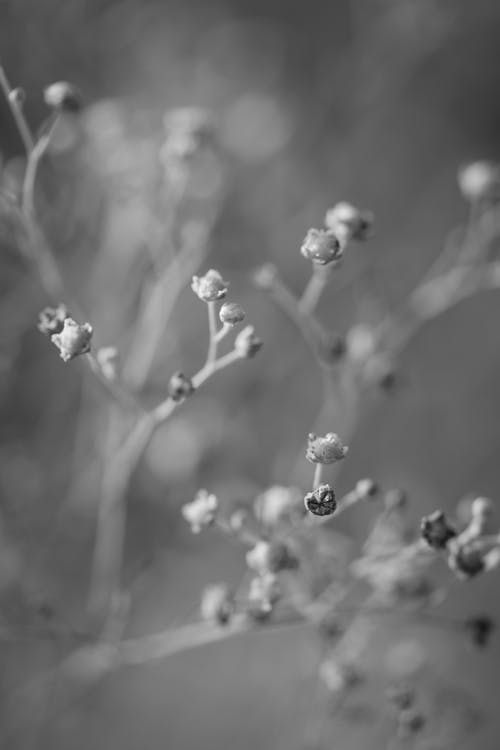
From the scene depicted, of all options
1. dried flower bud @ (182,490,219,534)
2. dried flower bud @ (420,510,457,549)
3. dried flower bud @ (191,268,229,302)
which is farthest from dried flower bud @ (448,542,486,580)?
dried flower bud @ (191,268,229,302)

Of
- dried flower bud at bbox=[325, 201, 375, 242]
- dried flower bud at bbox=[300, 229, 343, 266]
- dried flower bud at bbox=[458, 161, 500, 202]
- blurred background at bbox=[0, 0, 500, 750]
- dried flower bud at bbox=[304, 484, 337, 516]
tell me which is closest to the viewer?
dried flower bud at bbox=[304, 484, 337, 516]

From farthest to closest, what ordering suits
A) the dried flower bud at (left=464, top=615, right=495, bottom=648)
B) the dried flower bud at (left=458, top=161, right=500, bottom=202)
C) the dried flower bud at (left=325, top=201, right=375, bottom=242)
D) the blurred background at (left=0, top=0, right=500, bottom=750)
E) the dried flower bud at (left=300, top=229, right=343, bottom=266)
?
the blurred background at (left=0, top=0, right=500, bottom=750) → the dried flower bud at (left=458, top=161, right=500, bottom=202) → the dried flower bud at (left=464, top=615, right=495, bottom=648) → the dried flower bud at (left=325, top=201, right=375, bottom=242) → the dried flower bud at (left=300, top=229, right=343, bottom=266)

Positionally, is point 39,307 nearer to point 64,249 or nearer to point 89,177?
point 64,249

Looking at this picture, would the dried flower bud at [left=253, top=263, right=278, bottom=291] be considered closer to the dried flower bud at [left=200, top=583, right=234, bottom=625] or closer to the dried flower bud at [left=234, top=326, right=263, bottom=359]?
the dried flower bud at [left=234, top=326, right=263, bottom=359]

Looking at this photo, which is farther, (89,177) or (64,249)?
(64,249)

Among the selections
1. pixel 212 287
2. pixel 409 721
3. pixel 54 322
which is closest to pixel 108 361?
pixel 54 322

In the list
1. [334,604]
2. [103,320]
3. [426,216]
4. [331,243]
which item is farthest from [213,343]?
[426,216]

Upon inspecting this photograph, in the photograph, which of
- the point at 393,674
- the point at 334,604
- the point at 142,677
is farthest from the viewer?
the point at 142,677
